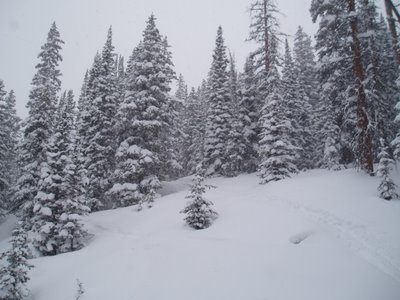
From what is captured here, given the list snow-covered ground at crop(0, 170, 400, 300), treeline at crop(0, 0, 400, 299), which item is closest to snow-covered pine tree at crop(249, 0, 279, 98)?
treeline at crop(0, 0, 400, 299)

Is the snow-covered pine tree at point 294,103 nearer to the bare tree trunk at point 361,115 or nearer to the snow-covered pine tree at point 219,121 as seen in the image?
the snow-covered pine tree at point 219,121

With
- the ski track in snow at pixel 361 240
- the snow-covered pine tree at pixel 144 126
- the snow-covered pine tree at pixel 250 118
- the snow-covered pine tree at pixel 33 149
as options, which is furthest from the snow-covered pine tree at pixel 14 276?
the snow-covered pine tree at pixel 250 118

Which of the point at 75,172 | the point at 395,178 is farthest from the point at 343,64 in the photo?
the point at 75,172

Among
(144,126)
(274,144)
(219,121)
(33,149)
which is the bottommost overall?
(274,144)

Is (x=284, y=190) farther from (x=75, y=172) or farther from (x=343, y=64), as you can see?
(x=75, y=172)

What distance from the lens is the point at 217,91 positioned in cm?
3031

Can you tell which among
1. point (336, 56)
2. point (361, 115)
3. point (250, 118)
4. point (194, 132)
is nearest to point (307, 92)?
point (250, 118)

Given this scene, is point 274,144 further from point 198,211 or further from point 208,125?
point 208,125

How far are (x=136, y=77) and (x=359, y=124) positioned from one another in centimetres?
1677

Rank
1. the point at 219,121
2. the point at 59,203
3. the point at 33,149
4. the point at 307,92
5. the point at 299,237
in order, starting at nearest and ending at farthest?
the point at 299,237
the point at 59,203
the point at 33,149
the point at 219,121
the point at 307,92

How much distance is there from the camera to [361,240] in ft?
27.6

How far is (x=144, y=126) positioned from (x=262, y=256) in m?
15.3

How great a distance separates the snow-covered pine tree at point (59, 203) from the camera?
Result: 14.6 m

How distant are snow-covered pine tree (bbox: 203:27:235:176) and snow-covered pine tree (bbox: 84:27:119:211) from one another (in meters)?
10.4
